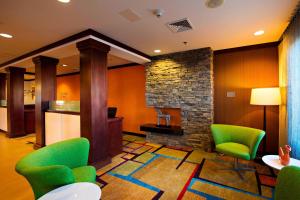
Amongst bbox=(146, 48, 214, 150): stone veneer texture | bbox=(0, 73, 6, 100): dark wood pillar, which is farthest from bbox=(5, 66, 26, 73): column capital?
bbox=(146, 48, 214, 150): stone veneer texture

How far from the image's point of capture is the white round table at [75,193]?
1156 millimetres

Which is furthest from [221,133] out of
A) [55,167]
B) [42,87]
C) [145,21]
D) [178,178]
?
[42,87]

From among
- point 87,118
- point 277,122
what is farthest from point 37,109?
Result: point 277,122

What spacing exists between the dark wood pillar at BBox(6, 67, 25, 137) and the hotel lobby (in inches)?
1.7

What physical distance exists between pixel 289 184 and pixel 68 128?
3.62 metres

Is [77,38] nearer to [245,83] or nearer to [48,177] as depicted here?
[48,177]

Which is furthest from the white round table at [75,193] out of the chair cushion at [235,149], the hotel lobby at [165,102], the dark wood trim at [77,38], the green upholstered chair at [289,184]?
the dark wood trim at [77,38]

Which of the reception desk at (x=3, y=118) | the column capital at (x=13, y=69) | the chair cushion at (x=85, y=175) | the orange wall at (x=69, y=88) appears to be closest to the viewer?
the chair cushion at (x=85, y=175)

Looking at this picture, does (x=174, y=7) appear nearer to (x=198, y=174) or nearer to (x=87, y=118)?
(x=87, y=118)

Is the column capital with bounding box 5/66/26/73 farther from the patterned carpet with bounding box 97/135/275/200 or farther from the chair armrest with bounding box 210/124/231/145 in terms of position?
the chair armrest with bounding box 210/124/231/145

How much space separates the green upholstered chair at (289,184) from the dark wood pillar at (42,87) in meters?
4.65

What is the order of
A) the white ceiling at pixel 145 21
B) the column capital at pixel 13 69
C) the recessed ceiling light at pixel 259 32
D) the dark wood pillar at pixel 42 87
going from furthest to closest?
the column capital at pixel 13 69 → the dark wood pillar at pixel 42 87 → the recessed ceiling light at pixel 259 32 → the white ceiling at pixel 145 21

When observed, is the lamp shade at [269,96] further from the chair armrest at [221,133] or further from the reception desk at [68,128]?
the reception desk at [68,128]

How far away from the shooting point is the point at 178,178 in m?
2.49
